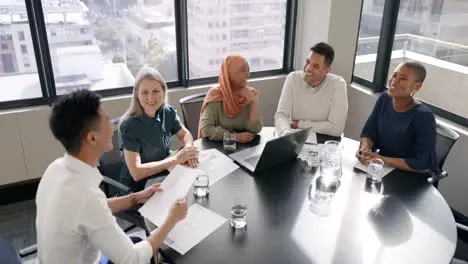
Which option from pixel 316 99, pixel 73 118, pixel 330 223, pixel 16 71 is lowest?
pixel 330 223

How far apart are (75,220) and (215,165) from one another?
900 millimetres

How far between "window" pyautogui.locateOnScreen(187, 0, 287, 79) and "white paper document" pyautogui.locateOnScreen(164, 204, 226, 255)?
2128 mm

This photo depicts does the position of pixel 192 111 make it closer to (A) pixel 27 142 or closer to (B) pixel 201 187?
(B) pixel 201 187

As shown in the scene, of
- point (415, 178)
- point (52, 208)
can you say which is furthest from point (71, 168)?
point (415, 178)

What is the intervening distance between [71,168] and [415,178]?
1618 mm

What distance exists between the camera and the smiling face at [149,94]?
2.15m

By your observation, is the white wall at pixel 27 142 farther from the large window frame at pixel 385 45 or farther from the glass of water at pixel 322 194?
the large window frame at pixel 385 45

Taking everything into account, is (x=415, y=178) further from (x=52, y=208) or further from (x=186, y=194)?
(x=52, y=208)

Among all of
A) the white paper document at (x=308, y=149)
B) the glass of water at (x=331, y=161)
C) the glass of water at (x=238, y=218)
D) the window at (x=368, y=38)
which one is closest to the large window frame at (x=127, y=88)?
the window at (x=368, y=38)

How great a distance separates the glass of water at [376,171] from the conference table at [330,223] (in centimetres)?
3

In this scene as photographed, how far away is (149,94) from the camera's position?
215cm

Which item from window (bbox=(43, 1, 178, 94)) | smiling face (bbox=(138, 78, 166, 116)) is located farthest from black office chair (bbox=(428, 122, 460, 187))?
window (bbox=(43, 1, 178, 94))

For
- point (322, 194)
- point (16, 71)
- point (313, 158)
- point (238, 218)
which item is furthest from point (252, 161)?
point (16, 71)

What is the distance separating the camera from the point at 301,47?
3.77m
